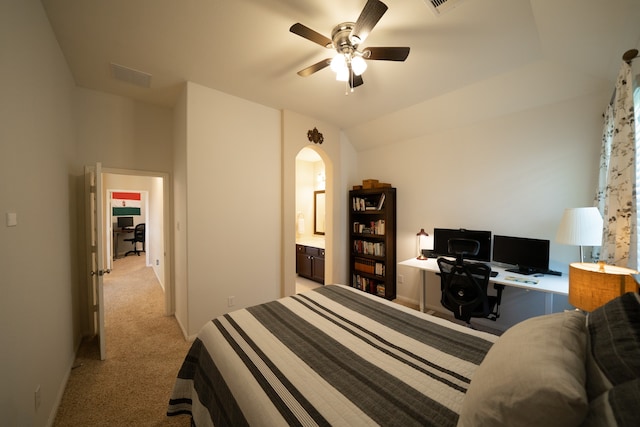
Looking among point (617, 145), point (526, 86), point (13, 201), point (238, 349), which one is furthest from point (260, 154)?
point (617, 145)

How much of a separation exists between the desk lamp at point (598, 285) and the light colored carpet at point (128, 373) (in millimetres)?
2802

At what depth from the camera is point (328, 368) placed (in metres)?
1.17

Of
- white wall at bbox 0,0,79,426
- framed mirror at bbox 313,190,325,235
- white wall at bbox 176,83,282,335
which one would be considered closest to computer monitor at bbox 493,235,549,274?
white wall at bbox 176,83,282,335

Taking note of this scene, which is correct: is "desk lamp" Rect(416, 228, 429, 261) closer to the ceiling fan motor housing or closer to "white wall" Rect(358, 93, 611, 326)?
"white wall" Rect(358, 93, 611, 326)

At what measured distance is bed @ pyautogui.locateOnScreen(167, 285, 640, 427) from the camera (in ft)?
2.04

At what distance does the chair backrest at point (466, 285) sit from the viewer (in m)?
2.33

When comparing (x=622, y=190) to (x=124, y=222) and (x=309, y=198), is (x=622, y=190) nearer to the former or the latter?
(x=309, y=198)

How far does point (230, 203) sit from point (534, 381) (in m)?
2.89

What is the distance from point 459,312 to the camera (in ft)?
8.08

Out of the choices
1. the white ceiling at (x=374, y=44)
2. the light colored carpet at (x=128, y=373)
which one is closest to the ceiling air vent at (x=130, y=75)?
the white ceiling at (x=374, y=44)

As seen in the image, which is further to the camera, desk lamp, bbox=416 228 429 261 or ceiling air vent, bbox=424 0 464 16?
desk lamp, bbox=416 228 429 261

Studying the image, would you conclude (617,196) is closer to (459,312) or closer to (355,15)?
(459,312)

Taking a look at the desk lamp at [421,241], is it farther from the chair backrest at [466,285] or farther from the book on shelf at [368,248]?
the chair backrest at [466,285]

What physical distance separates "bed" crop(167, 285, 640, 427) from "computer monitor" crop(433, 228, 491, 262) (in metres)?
1.75
